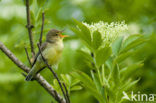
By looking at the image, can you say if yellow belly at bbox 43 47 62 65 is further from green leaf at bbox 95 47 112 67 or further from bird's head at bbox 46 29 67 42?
green leaf at bbox 95 47 112 67

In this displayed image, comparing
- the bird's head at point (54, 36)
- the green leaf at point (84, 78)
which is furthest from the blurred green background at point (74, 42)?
the green leaf at point (84, 78)

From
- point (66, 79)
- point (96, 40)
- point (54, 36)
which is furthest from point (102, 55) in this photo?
point (54, 36)

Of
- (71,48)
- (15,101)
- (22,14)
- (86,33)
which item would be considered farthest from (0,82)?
(86,33)

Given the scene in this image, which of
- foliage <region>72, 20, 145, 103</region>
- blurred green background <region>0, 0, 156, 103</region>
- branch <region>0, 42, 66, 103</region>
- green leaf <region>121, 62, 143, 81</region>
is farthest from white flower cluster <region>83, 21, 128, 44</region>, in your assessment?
blurred green background <region>0, 0, 156, 103</region>

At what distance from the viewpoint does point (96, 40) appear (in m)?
0.93

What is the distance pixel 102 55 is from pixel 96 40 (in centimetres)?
6

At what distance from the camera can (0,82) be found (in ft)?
7.07

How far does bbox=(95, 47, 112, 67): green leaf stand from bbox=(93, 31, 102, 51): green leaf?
2 cm

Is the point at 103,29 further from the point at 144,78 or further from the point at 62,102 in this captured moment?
the point at 144,78

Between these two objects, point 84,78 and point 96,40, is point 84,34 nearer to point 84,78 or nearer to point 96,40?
point 96,40

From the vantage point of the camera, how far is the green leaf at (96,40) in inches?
35.7

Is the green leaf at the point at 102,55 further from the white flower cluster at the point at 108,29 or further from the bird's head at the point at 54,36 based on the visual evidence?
the bird's head at the point at 54,36

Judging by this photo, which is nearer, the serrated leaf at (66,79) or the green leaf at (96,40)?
the green leaf at (96,40)

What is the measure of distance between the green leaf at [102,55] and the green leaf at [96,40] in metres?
0.02
